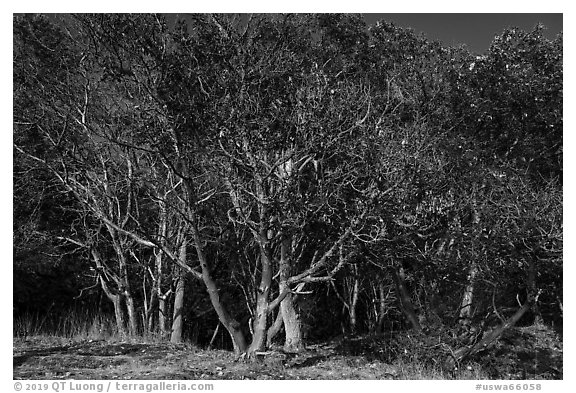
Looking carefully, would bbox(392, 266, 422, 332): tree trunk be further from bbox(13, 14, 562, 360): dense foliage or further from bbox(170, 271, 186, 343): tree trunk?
bbox(170, 271, 186, 343): tree trunk

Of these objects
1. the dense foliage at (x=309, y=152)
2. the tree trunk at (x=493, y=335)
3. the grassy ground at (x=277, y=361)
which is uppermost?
the dense foliage at (x=309, y=152)

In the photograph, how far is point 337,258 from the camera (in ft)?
29.1

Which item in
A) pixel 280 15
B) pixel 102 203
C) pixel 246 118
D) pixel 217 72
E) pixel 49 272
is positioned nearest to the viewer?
pixel 246 118

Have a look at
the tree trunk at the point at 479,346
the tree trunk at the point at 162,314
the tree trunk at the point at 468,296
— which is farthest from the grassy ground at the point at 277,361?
the tree trunk at the point at 162,314

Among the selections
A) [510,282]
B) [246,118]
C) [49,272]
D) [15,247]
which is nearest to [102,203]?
[15,247]

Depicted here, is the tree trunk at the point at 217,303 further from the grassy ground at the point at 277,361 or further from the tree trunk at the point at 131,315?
the tree trunk at the point at 131,315

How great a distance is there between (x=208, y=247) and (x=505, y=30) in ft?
21.1

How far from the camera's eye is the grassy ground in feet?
23.3

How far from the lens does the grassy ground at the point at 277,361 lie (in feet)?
23.3

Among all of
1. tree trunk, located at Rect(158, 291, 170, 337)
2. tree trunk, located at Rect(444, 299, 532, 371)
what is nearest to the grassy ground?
tree trunk, located at Rect(444, 299, 532, 371)

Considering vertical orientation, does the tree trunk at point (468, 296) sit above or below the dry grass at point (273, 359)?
above

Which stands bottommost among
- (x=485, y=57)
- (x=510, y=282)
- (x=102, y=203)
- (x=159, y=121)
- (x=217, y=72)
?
(x=510, y=282)

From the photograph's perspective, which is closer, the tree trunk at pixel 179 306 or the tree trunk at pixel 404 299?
the tree trunk at pixel 404 299

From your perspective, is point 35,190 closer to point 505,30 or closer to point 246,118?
point 246,118
